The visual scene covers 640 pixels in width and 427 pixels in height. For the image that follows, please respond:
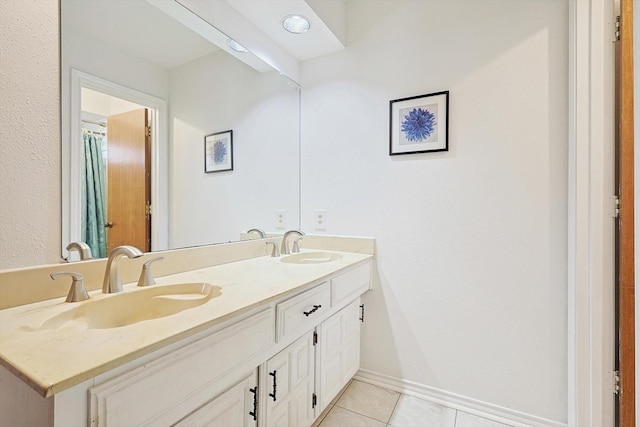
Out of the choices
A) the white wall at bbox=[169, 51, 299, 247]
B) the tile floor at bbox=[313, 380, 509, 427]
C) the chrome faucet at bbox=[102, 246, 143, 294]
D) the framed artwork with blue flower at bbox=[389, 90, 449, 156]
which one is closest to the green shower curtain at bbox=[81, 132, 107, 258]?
the chrome faucet at bbox=[102, 246, 143, 294]

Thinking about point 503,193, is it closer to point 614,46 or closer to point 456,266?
point 456,266

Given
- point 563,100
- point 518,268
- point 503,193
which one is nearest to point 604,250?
point 518,268

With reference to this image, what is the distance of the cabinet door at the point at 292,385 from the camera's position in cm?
108

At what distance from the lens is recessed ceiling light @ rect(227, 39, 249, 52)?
1.63 metres

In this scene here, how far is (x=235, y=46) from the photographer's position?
1670mm

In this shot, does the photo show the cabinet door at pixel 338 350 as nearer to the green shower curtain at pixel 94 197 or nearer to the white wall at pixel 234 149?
the white wall at pixel 234 149

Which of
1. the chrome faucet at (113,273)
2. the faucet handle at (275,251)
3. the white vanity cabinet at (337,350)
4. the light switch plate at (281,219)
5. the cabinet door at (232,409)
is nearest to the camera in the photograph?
the cabinet door at (232,409)

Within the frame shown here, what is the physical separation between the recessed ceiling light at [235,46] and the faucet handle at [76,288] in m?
1.37

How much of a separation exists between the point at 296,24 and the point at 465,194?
1.41m

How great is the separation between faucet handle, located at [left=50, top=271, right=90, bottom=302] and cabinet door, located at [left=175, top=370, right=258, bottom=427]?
500mm

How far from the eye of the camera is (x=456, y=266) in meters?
1.66

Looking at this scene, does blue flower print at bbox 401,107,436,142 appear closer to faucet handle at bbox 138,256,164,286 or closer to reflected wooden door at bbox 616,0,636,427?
reflected wooden door at bbox 616,0,636,427

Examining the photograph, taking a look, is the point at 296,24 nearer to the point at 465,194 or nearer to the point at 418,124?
the point at 418,124

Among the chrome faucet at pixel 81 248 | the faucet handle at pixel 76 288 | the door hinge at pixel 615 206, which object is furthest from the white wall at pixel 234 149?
the door hinge at pixel 615 206
